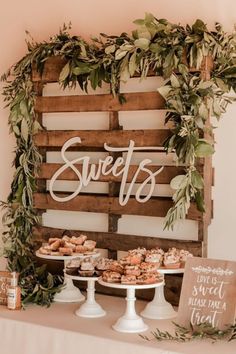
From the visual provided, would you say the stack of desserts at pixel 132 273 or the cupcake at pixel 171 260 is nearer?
→ the stack of desserts at pixel 132 273

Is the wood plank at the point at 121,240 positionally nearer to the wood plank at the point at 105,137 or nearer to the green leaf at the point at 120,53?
the wood plank at the point at 105,137

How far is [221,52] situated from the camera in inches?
106

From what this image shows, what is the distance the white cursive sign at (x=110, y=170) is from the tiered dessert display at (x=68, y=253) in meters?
0.28

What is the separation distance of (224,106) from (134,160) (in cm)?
50

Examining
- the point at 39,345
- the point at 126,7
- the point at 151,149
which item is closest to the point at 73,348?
the point at 39,345

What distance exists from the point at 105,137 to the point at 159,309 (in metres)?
0.88

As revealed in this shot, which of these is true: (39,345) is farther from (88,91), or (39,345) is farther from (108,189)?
(88,91)

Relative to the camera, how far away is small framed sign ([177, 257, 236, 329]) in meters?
2.29

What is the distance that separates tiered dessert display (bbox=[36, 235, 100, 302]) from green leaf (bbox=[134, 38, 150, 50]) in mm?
921

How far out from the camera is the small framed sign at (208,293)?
229 centimetres

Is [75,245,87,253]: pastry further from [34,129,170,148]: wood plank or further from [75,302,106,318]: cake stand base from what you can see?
[34,129,170,148]: wood plank

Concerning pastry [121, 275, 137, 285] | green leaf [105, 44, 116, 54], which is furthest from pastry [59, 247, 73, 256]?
green leaf [105, 44, 116, 54]

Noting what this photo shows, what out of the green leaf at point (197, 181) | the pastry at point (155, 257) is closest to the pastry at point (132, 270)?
the pastry at point (155, 257)

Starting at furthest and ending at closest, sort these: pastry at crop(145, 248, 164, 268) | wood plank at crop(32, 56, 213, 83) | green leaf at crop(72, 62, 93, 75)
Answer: wood plank at crop(32, 56, 213, 83)
green leaf at crop(72, 62, 93, 75)
pastry at crop(145, 248, 164, 268)
